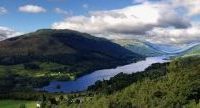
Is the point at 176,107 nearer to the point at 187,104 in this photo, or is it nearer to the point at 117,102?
the point at 187,104

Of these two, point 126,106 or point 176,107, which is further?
point 126,106

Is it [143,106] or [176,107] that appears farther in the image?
[143,106]

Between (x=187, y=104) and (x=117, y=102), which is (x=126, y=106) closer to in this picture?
(x=117, y=102)

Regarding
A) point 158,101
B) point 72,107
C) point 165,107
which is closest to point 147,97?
point 158,101

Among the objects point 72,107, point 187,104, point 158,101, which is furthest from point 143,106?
point 72,107

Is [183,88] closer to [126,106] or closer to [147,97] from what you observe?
[147,97]

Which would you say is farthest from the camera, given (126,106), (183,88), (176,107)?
(183,88)

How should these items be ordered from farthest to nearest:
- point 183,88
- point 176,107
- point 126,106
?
point 183,88 < point 126,106 < point 176,107

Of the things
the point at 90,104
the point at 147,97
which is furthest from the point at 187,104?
the point at 90,104
